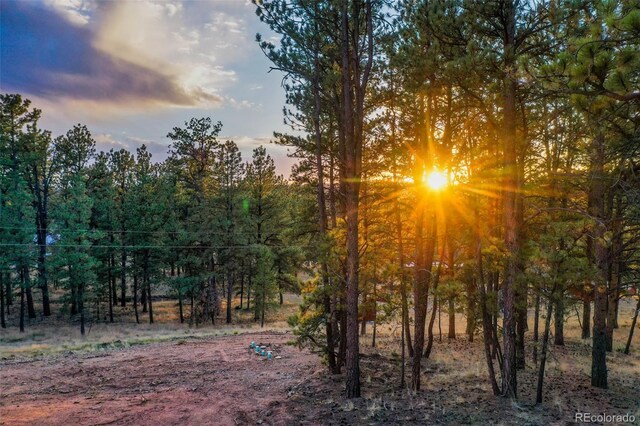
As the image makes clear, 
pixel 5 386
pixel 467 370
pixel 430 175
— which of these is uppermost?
pixel 430 175

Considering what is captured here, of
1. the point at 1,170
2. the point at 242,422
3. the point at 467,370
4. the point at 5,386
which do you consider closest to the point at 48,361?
the point at 5,386

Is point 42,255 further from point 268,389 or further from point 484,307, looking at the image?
point 484,307

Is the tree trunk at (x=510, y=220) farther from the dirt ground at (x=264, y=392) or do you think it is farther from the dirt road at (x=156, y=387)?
the dirt road at (x=156, y=387)

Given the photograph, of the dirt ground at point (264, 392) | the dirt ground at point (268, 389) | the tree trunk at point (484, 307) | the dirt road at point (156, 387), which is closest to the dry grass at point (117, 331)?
the dirt ground at point (268, 389)

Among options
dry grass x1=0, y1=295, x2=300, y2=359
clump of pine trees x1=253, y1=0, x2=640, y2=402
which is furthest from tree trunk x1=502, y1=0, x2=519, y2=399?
dry grass x1=0, y1=295, x2=300, y2=359

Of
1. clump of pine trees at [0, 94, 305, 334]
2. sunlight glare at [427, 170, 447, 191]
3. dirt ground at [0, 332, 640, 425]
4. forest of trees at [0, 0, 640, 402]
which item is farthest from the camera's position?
clump of pine trees at [0, 94, 305, 334]

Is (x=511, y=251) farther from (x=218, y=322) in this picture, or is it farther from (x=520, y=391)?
(x=218, y=322)

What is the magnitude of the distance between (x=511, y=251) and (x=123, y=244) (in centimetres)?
3021

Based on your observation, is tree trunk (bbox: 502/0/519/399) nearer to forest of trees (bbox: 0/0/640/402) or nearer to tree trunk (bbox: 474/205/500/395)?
forest of trees (bbox: 0/0/640/402)

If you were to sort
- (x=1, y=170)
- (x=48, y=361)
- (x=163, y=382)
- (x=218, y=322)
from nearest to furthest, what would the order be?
(x=163, y=382), (x=48, y=361), (x=1, y=170), (x=218, y=322)

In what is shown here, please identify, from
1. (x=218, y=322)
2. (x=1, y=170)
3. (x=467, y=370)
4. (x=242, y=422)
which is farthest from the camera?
(x=218, y=322)

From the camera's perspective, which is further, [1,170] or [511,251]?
[1,170]

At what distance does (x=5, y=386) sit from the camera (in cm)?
1111

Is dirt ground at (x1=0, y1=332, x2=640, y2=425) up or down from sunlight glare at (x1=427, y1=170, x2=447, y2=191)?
down
